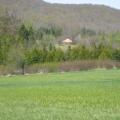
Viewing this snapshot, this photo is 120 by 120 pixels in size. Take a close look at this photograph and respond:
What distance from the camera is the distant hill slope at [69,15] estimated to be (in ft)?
553

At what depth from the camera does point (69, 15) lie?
186m

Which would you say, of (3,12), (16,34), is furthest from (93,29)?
(3,12)

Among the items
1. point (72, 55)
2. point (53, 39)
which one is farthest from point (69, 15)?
point (72, 55)

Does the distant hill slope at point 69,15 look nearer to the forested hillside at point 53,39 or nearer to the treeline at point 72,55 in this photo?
the forested hillside at point 53,39

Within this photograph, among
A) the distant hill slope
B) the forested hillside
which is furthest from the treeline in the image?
the distant hill slope

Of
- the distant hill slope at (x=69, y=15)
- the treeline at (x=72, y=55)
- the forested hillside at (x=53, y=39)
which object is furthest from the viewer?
the distant hill slope at (x=69, y=15)

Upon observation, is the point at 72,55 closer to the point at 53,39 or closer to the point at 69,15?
the point at 53,39

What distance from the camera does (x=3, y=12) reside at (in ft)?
236

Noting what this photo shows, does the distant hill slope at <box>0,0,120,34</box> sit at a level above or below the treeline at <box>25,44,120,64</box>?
below

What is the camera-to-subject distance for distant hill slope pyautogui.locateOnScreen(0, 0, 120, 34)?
16862 centimetres

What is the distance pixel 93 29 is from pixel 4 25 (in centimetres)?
9822

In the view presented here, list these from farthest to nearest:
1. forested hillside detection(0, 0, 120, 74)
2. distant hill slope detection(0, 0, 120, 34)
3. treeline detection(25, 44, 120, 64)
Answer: distant hill slope detection(0, 0, 120, 34) → treeline detection(25, 44, 120, 64) → forested hillside detection(0, 0, 120, 74)

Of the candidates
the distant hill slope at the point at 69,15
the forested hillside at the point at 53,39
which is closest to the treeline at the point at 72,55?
the forested hillside at the point at 53,39

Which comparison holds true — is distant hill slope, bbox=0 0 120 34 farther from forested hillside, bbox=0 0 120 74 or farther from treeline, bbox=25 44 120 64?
treeline, bbox=25 44 120 64
